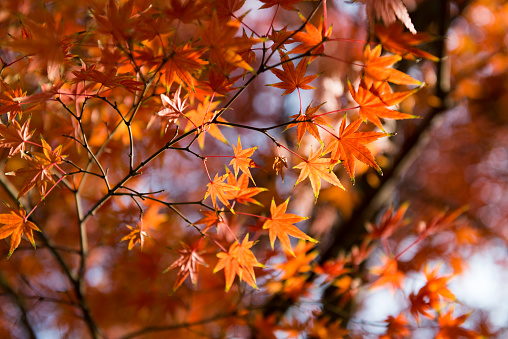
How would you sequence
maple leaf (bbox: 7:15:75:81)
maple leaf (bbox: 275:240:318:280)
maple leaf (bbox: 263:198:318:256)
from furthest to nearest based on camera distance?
maple leaf (bbox: 275:240:318:280) → maple leaf (bbox: 263:198:318:256) → maple leaf (bbox: 7:15:75:81)

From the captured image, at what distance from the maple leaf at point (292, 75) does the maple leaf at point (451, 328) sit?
0.83 metres

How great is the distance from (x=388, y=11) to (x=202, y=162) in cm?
Answer: 93

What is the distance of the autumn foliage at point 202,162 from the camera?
581mm

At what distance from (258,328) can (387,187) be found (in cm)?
105

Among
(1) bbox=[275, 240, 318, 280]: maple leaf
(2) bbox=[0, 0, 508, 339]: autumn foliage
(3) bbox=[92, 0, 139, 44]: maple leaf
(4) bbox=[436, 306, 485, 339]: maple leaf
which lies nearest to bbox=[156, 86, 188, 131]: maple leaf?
(2) bbox=[0, 0, 508, 339]: autumn foliage

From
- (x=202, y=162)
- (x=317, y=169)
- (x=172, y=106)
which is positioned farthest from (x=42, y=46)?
(x=202, y=162)

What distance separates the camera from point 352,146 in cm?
62

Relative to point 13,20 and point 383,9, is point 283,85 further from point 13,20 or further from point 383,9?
point 13,20

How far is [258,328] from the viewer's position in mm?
1272

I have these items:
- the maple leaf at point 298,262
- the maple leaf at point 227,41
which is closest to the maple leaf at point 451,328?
the maple leaf at point 298,262

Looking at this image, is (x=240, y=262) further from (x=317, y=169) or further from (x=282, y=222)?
(x=317, y=169)

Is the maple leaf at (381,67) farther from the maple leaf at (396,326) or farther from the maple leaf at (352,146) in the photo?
the maple leaf at (396,326)

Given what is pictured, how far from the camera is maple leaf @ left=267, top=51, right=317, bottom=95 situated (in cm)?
64

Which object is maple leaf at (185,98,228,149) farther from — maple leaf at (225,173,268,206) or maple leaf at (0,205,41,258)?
maple leaf at (0,205,41,258)
